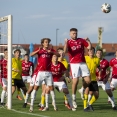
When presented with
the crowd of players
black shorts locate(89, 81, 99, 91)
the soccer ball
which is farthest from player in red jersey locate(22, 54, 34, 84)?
the soccer ball

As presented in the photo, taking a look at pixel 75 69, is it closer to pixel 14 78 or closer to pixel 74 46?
pixel 74 46

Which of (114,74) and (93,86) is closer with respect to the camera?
(93,86)

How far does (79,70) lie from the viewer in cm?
1509

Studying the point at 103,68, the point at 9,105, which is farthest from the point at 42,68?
the point at 103,68

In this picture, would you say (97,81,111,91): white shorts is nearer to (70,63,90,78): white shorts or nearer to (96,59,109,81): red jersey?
(96,59,109,81): red jersey

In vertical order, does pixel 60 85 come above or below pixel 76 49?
below

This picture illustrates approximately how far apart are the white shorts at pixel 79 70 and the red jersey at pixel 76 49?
0.40 ft

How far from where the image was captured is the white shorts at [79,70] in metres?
15.1

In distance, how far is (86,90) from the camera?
53.1ft

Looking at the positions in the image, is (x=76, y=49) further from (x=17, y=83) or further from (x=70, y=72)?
(x=17, y=83)

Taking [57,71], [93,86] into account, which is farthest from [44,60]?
[93,86]

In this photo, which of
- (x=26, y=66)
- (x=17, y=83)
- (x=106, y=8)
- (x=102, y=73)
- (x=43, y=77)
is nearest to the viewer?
(x=43, y=77)

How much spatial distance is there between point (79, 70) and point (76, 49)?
A: 2.06 feet

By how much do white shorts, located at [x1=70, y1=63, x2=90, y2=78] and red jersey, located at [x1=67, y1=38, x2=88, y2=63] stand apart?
122mm
